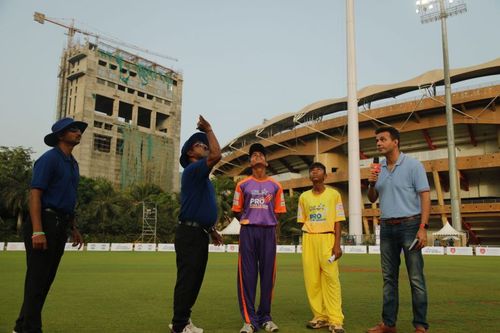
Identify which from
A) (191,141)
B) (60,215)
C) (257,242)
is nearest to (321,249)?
(257,242)

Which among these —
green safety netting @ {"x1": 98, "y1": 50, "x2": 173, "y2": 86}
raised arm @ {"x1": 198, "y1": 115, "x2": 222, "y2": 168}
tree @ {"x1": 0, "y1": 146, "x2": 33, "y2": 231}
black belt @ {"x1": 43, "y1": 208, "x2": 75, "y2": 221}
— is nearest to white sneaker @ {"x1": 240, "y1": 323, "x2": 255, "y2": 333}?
raised arm @ {"x1": 198, "y1": 115, "x2": 222, "y2": 168}

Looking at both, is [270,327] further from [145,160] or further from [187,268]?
[145,160]

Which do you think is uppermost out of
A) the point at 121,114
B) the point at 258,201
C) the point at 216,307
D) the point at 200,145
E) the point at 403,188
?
the point at 121,114

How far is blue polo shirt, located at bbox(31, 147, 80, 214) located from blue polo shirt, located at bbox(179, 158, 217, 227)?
114 centimetres

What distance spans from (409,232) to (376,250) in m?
30.1

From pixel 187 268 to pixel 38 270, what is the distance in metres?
1.41

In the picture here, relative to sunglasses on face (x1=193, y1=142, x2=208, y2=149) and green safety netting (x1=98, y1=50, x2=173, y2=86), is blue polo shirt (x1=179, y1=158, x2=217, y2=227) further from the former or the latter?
green safety netting (x1=98, y1=50, x2=173, y2=86)

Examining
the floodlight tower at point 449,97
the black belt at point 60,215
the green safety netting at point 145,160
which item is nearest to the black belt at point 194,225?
the black belt at point 60,215

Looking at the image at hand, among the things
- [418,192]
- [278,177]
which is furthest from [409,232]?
[278,177]

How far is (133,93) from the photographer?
324 ft

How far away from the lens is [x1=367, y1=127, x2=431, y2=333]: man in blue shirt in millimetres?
4758

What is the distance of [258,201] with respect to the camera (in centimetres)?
533

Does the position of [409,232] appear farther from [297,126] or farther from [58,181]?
[297,126]

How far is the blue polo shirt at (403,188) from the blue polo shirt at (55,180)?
3.43m
